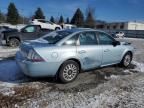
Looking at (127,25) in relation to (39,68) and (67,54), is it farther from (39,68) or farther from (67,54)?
(39,68)

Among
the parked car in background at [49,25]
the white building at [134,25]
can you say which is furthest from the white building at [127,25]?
the parked car in background at [49,25]

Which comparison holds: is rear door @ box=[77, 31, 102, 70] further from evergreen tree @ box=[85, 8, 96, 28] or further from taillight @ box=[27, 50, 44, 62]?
evergreen tree @ box=[85, 8, 96, 28]

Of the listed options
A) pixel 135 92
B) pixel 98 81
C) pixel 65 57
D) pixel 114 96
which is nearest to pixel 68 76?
pixel 65 57

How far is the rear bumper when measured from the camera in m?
4.69

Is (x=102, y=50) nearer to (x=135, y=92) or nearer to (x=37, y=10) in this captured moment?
(x=135, y=92)

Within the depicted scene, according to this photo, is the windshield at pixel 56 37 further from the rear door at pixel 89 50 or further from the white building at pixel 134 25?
the white building at pixel 134 25

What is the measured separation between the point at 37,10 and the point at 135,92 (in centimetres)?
7156

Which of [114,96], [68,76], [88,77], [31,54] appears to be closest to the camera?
[114,96]

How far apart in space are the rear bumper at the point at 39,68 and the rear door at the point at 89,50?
89 centimetres

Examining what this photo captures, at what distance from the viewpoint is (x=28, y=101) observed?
160 inches

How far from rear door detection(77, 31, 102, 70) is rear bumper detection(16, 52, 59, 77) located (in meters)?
0.89

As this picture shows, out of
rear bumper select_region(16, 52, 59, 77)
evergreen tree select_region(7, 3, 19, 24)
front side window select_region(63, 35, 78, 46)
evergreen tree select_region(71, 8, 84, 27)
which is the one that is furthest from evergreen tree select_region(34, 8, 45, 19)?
rear bumper select_region(16, 52, 59, 77)

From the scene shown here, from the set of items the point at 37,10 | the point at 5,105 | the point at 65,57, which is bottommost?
the point at 5,105

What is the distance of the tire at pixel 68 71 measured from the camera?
5.08 meters
